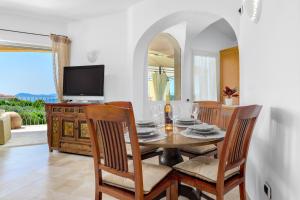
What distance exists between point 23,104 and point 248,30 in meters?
4.71

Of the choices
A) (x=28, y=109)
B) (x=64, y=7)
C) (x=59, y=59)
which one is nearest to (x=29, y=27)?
(x=59, y=59)

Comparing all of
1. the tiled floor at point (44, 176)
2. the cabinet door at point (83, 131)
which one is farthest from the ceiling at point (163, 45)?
the tiled floor at point (44, 176)

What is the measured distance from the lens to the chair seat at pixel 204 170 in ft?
4.78

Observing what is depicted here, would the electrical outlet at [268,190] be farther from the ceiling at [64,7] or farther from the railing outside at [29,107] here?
the railing outside at [29,107]

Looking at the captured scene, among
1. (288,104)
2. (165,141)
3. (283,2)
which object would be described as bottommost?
(165,141)

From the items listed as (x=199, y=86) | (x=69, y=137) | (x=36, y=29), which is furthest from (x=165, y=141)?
(x=36, y=29)

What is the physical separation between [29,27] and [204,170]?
14.3 feet

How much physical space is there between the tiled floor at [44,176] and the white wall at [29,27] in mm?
2104

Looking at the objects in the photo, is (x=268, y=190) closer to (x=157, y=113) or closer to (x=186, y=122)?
(x=186, y=122)

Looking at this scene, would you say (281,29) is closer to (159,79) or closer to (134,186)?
(134,186)

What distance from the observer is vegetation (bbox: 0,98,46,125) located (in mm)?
4742

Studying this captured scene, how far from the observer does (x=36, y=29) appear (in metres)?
4.33

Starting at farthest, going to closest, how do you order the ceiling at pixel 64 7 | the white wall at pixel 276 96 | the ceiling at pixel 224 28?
1. the ceiling at pixel 224 28
2. the ceiling at pixel 64 7
3. the white wall at pixel 276 96

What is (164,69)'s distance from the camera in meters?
4.65
